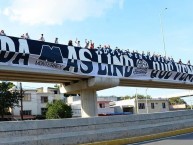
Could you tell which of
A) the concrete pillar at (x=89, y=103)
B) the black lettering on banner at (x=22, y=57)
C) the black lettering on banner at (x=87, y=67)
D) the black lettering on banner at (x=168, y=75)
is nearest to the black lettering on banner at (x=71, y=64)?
the black lettering on banner at (x=87, y=67)

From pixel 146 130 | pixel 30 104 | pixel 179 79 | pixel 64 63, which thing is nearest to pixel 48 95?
pixel 30 104

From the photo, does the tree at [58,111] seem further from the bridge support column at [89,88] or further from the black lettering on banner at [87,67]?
the black lettering on banner at [87,67]

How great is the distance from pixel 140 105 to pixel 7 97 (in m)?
33.4

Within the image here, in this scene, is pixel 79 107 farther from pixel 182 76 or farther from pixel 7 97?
pixel 182 76

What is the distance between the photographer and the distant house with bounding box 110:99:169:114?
75688 millimetres

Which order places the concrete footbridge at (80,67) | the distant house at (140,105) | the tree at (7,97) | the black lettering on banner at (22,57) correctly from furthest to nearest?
the distant house at (140,105), the tree at (7,97), the concrete footbridge at (80,67), the black lettering on banner at (22,57)

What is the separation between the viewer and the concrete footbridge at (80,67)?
1859 centimetres

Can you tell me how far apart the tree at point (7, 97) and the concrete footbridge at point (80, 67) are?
27.3 m

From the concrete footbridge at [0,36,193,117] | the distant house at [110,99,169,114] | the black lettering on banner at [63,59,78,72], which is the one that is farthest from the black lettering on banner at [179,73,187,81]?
the distant house at [110,99,169,114]

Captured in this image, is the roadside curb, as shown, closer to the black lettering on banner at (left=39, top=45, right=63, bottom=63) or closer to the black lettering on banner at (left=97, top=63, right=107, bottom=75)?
the black lettering on banner at (left=97, top=63, right=107, bottom=75)

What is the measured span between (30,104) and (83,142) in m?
51.2

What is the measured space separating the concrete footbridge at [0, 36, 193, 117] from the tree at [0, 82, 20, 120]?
2726cm

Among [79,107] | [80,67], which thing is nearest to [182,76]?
[80,67]

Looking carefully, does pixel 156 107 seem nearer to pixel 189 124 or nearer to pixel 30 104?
pixel 30 104
